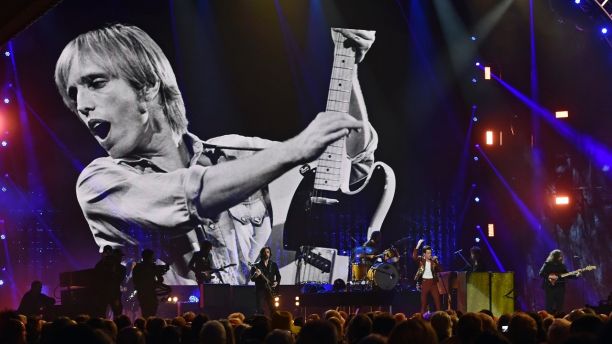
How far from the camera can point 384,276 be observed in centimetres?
1770

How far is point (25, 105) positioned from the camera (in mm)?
17000

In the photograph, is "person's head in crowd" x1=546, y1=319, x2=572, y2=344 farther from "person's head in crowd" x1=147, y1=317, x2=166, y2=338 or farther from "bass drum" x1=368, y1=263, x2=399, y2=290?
"bass drum" x1=368, y1=263, x2=399, y2=290

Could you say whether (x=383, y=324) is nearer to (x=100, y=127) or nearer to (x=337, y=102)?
(x=100, y=127)

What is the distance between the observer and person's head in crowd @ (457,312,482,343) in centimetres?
549

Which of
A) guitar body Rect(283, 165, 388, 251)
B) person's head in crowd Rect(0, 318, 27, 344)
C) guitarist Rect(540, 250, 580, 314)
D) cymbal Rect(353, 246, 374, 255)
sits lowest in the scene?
person's head in crowd Rect(0, 318, 27, 344)

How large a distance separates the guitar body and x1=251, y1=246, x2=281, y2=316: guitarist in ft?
7.93

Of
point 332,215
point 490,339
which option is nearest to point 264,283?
point 332,215

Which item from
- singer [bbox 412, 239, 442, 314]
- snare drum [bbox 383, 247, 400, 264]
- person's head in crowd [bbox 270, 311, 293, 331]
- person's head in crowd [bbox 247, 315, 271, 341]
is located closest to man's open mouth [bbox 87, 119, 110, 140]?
snare drum [bbox 383, 247, 400, 264]

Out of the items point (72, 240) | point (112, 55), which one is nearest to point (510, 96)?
point (112, 55)

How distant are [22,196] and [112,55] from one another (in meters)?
3.84

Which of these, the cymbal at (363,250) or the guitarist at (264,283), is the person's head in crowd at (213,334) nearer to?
the guitarist at (264,283)

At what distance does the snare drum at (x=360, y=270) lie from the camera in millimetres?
17703

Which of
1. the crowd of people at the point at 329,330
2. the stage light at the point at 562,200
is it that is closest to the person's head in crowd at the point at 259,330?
the crowd of people at the point at 329,330

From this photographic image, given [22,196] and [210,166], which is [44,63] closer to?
[22,196]
